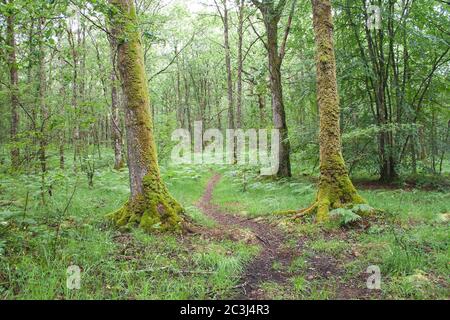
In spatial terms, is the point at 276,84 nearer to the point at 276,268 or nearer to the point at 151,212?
the point at 151,212

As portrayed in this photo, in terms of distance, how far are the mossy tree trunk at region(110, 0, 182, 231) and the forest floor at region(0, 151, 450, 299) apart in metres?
0.52

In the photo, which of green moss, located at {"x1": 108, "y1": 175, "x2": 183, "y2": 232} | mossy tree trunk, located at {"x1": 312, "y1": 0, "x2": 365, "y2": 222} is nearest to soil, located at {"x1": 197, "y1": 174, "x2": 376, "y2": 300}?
green moss, located at {"x1": 108, "y1": 175, "x2": 183, "y2": 232}

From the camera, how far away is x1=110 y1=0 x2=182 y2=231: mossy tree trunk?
652 cm

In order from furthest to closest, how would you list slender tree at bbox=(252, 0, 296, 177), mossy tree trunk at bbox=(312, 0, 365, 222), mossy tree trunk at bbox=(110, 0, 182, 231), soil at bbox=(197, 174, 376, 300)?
slender tree at bbox=(252, 0, 296, 177)
mossy tree trunk at bbox=(312, 0, 365, 222)
mossy tree trunk at bbox=(110, 0, 182, 231)
soil at bbox=(197, 174, 376, 300)

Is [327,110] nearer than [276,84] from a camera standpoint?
Yes

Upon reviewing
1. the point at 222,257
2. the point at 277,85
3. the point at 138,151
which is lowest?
the point at 222,257

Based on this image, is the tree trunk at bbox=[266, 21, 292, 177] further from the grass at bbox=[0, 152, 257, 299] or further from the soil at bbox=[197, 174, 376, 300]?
the grass at bbox=[0, 152, 257, 299]

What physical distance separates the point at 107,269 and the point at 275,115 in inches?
413

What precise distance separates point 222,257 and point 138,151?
306 centimetres

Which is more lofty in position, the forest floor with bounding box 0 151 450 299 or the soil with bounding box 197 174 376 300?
the forest floor with bounding box 0 151 450 299

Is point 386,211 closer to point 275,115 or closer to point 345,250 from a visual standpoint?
point 345,250

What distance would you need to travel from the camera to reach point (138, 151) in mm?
6695

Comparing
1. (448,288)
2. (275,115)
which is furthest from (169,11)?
(448,288)

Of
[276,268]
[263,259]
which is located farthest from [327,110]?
[276,268]
